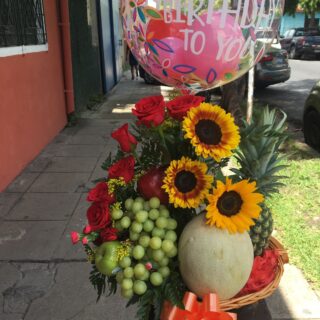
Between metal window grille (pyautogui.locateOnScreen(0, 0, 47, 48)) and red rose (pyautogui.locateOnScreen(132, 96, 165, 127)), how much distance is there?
13.7 ft

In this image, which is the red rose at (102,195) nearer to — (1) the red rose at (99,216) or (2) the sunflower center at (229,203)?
(1) the red rose at (99,216)

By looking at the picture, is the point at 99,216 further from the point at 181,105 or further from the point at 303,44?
the point at 303,44

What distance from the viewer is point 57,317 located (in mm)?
2896

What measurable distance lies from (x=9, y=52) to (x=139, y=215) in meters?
4.60

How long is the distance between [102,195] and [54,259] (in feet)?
7.23

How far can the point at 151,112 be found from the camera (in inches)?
60.9

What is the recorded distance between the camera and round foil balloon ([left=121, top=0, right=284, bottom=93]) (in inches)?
65.2

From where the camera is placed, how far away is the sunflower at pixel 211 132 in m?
1.44

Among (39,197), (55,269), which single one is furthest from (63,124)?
(55,269)

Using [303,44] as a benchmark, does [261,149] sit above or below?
above

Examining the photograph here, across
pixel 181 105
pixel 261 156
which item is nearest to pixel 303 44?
pixel 261 156

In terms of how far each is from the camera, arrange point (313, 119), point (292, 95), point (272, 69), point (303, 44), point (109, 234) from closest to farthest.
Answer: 1. point (109, 234)
2. point (313, 119)
3. point (272, 69)
4. point (292, 95)
5. point (303, 44)

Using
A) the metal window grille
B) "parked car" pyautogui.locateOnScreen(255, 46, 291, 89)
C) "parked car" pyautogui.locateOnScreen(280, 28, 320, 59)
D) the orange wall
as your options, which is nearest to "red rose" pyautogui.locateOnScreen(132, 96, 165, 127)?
the orange wall

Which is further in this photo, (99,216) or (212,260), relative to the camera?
(99,216)
